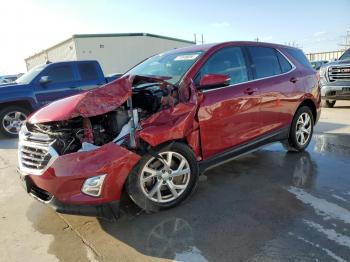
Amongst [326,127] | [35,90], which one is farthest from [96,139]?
[35,90]

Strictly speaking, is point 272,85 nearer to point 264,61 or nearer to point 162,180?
point 264,61

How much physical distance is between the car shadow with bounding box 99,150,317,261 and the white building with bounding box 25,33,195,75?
26.9 metres


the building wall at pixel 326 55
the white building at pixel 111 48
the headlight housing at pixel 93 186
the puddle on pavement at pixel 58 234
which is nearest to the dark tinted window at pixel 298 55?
the headlight housing at pixel 93 186

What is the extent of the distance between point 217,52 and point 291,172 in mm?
2018

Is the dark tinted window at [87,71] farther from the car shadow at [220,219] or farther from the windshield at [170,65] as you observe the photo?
the car shadow at [220,219]

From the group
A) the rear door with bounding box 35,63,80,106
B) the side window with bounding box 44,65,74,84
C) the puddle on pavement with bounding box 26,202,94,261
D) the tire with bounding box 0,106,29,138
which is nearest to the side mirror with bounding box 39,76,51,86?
the rear door with bounding box 35,63,80,106

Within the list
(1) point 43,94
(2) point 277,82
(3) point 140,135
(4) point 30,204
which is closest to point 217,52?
(2) point 277,82

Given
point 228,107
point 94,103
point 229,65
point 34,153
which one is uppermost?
point 229,65

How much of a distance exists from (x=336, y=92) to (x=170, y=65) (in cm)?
745

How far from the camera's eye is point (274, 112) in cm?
507

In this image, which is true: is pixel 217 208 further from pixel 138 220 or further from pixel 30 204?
pixel 30 204

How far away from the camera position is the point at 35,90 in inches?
358

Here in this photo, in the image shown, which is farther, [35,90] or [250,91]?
[35,90]

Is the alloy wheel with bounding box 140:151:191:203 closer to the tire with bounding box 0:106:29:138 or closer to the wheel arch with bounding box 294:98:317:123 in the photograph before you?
the wheel arch with bounding box 294:98:317:123
